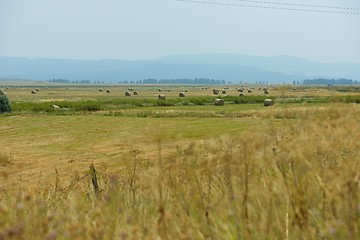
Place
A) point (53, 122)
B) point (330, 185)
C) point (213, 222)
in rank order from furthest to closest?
point (53, 122) < point (213, 222) < point (330, 185)

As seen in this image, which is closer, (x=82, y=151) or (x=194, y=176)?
(x=194, y=176)

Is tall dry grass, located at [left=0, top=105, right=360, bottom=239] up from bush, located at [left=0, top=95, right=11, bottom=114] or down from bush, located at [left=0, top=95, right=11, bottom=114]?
up

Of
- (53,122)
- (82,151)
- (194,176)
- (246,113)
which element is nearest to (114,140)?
(82,151)

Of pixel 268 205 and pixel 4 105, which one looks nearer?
pixel 268 205

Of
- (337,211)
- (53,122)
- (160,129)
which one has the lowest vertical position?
(53,122)

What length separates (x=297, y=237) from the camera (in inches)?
121

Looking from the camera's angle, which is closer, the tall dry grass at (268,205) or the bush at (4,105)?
the tall dry grass at (268,205)

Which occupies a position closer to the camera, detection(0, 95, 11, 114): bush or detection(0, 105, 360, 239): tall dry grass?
detection(0, 105, 360, 239): tall dry grass

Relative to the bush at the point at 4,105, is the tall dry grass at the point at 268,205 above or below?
above

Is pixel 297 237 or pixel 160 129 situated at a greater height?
pixel 160 129

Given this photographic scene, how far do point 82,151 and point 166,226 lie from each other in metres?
27.1

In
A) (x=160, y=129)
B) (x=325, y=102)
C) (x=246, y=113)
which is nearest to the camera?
(x=160, y=129)

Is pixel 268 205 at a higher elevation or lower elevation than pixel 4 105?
higher

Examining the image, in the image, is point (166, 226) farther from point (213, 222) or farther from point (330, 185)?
point (330, 185)
